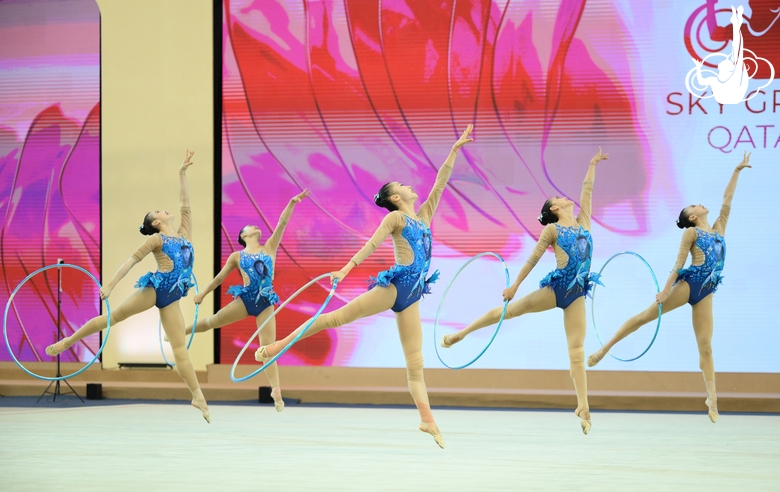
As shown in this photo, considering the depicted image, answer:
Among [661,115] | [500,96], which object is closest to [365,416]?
[500,96]

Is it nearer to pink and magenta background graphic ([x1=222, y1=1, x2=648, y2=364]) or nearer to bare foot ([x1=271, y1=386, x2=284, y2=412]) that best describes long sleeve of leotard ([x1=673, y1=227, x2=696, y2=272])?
pink and magenta background graphic ([x1=222, y1=1, x2=648, y2=364])

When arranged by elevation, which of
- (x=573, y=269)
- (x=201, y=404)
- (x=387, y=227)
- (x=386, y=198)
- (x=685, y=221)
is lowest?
(x=201, y=404)

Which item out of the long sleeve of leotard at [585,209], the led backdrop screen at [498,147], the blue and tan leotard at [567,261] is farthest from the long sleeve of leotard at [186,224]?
the long sleeve of leotard at [585,209]

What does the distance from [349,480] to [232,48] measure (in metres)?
7.27

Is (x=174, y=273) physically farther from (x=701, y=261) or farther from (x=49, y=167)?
(x=49, y=167)

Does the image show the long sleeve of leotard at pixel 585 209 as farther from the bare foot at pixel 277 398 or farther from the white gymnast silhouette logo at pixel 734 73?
the white gymnast silhouette logo at pixel 734 73

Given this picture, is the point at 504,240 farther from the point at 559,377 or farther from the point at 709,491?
the point at 709,491

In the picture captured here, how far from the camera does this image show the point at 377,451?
5801 mm

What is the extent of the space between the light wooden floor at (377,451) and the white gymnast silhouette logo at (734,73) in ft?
12.0

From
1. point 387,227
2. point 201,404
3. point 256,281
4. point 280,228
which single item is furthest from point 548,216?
Answer: point 201,404

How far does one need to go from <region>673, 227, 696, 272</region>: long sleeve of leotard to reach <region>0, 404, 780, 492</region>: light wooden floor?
1413 mm

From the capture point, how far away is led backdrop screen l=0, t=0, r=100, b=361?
1098 cm

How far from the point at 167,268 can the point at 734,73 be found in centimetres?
663

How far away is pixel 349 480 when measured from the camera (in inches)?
184
